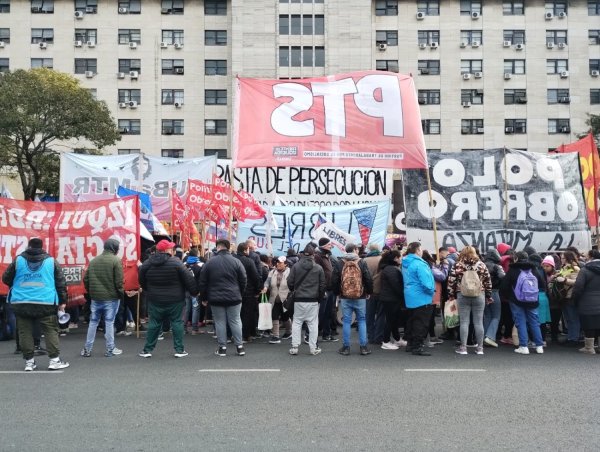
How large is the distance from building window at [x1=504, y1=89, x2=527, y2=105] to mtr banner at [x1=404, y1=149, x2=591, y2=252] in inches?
1683

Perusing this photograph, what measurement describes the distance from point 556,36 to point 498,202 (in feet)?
154

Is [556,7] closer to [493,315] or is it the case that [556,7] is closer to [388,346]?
[493,315]

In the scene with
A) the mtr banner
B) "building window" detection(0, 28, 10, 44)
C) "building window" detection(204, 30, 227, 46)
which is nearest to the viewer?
the mtr banner

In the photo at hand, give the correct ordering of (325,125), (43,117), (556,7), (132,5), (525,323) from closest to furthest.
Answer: (525,323) < (325,125) < (43,117) < (132,5) < (556,7)

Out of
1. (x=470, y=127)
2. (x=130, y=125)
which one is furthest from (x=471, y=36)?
(x=130, y=125)

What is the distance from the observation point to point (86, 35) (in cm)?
5344

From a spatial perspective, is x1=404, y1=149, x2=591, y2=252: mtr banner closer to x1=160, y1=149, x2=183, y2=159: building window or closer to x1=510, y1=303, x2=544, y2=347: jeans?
x1=510, y1=303, x2=544, y2=347: jeans

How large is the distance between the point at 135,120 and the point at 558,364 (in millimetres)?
48884

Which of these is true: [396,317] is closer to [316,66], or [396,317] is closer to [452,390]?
[452,390]

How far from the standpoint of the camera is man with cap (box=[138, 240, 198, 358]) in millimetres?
9906

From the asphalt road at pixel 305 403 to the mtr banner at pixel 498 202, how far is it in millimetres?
3716

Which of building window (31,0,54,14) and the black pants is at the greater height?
building window (31,0,54,14)

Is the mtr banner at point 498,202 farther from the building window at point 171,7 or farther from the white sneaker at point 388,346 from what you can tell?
the building window at point 171,7

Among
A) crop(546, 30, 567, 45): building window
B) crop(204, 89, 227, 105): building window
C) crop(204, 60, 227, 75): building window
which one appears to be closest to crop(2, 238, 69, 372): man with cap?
crop(204, 89, 227, 105): building window
